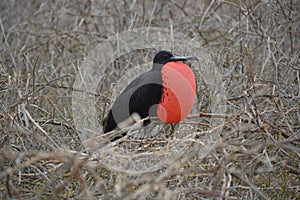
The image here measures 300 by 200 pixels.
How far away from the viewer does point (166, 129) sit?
2523mm

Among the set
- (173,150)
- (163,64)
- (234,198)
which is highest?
(163,64)

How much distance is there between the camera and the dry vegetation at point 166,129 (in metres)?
1.58

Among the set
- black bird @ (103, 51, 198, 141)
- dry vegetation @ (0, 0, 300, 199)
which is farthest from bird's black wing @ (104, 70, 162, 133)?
dry vegetation @ (0, 0, 300, 199)

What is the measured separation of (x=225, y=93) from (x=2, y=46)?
174cm

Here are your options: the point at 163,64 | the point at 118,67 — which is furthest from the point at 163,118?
the point at 118,67

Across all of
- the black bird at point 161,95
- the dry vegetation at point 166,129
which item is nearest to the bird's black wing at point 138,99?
the black bird at point 161,95

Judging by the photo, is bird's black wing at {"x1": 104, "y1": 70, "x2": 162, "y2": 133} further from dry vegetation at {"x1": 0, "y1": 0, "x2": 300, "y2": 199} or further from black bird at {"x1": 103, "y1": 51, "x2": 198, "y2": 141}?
dry vegetation at {"x1": 0, "y1": 0, "x2": 300, "y2": 199}

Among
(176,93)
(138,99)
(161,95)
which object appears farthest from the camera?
(138,99)

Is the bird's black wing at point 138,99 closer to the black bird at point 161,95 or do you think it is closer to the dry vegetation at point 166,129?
the black bird at point 161,95

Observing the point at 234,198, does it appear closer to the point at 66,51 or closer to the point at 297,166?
the point at 297,166

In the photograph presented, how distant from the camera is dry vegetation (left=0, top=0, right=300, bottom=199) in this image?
62.3 inches

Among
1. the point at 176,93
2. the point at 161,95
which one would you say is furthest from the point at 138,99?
the point at 176,93

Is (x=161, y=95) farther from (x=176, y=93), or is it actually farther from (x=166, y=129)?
(x=166, y=129)

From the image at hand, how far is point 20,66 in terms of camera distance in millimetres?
3072
